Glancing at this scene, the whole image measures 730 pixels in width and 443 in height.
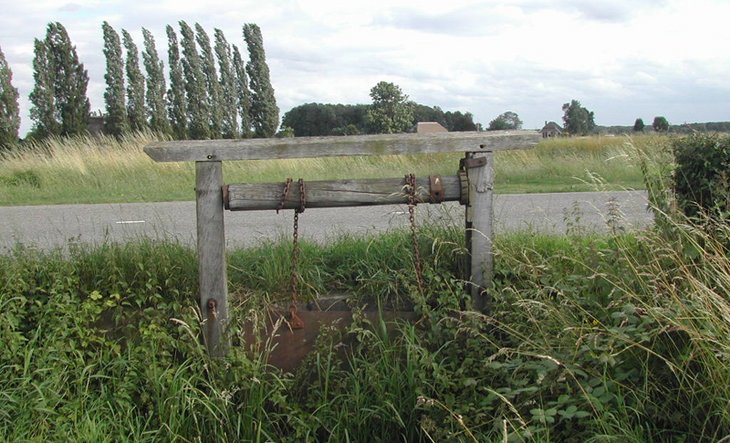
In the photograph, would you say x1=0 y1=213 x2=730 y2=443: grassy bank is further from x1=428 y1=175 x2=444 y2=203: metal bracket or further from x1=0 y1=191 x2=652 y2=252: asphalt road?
x1=0 y1=191 x2=652 y2=252: asphalt road

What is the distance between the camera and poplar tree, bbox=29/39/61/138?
35406 mm

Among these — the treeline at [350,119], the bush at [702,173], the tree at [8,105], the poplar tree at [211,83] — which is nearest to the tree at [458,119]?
Answer: the treeline at [350,119]

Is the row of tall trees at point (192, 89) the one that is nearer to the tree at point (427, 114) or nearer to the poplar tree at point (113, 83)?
the poplar tree at point (113, 83)

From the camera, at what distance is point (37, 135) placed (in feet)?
115

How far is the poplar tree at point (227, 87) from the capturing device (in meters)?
42.7

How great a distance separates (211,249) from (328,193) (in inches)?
31.3

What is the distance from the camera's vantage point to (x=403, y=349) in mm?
4816

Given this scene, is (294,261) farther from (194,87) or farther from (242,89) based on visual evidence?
(242,89)

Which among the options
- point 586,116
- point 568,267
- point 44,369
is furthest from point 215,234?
point 586,116

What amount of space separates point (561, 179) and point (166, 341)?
41.2 feet

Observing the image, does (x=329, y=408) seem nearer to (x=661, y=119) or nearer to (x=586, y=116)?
(x=661, y=119)

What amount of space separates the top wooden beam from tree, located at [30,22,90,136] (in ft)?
108

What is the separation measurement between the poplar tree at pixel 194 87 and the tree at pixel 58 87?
5.60m

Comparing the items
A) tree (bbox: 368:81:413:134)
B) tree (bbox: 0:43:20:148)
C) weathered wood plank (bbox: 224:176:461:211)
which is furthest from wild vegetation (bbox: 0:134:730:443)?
tree (bbox: 0:43:20:148)
